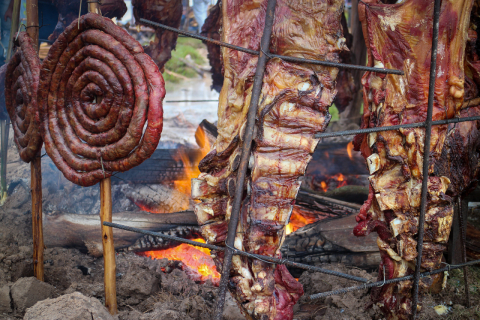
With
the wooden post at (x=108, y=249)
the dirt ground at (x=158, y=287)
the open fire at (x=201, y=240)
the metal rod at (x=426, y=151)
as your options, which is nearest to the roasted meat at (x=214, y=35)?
the open fire at (x=201, y=240)

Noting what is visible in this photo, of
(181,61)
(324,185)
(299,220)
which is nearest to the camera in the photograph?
(299,220)

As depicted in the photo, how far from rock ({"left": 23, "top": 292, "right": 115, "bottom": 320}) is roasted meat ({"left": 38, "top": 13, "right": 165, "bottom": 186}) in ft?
2.60

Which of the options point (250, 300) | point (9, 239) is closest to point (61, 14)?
point (9, 239)

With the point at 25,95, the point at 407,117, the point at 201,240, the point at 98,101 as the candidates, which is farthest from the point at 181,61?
the point at 407,117

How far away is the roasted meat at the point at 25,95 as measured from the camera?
270 centimetres

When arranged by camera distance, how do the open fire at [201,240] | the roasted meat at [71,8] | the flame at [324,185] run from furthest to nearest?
the flame at [324,185], the roasted meat at [71,8], the open fire at [201,240]

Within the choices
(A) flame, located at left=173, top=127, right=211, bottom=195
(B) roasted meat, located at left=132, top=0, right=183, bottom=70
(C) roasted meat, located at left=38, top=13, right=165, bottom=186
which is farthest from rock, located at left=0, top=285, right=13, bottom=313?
(B) roasted meat, located at left=132, top=0, right=183, bottom=70

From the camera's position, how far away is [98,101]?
7.89ft

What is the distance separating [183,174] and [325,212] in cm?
217

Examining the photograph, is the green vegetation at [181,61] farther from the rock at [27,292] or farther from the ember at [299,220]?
the rock at [27,292]

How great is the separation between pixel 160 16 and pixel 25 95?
2.68 metres

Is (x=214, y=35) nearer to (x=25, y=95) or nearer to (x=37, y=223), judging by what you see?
(x=25, y=95)

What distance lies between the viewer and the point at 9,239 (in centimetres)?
344

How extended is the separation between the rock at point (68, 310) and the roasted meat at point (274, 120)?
88 cm
